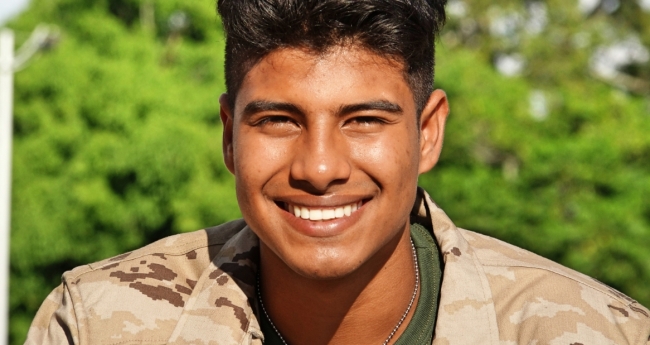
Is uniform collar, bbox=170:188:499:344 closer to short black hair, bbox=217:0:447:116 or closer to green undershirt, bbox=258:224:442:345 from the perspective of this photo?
green undershirt, bbox=258:224:442:345

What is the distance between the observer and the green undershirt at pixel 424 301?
3.53 metres

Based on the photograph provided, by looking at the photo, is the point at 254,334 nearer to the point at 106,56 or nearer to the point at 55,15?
the point at 106,56

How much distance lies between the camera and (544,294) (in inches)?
138

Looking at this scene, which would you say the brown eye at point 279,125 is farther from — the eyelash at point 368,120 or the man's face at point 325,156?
the eyelash at point 368,120

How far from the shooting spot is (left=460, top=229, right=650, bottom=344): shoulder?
3.37 metres

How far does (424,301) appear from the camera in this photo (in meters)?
3.62

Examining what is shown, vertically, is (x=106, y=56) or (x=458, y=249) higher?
(x=458, y=249)

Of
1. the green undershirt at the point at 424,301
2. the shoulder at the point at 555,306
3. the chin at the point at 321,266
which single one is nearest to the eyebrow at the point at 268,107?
the chin at the point at 321,266

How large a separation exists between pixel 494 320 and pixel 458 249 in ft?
1.05

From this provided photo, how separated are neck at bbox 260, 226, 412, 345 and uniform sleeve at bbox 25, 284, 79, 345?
703 millimetres

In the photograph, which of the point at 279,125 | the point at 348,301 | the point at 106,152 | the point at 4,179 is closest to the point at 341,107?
the point at 279,125

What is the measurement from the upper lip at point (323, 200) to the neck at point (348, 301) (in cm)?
33

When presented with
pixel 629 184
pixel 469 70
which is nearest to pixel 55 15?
pixel 469 70

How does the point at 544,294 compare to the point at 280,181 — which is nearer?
the point at 280,181
